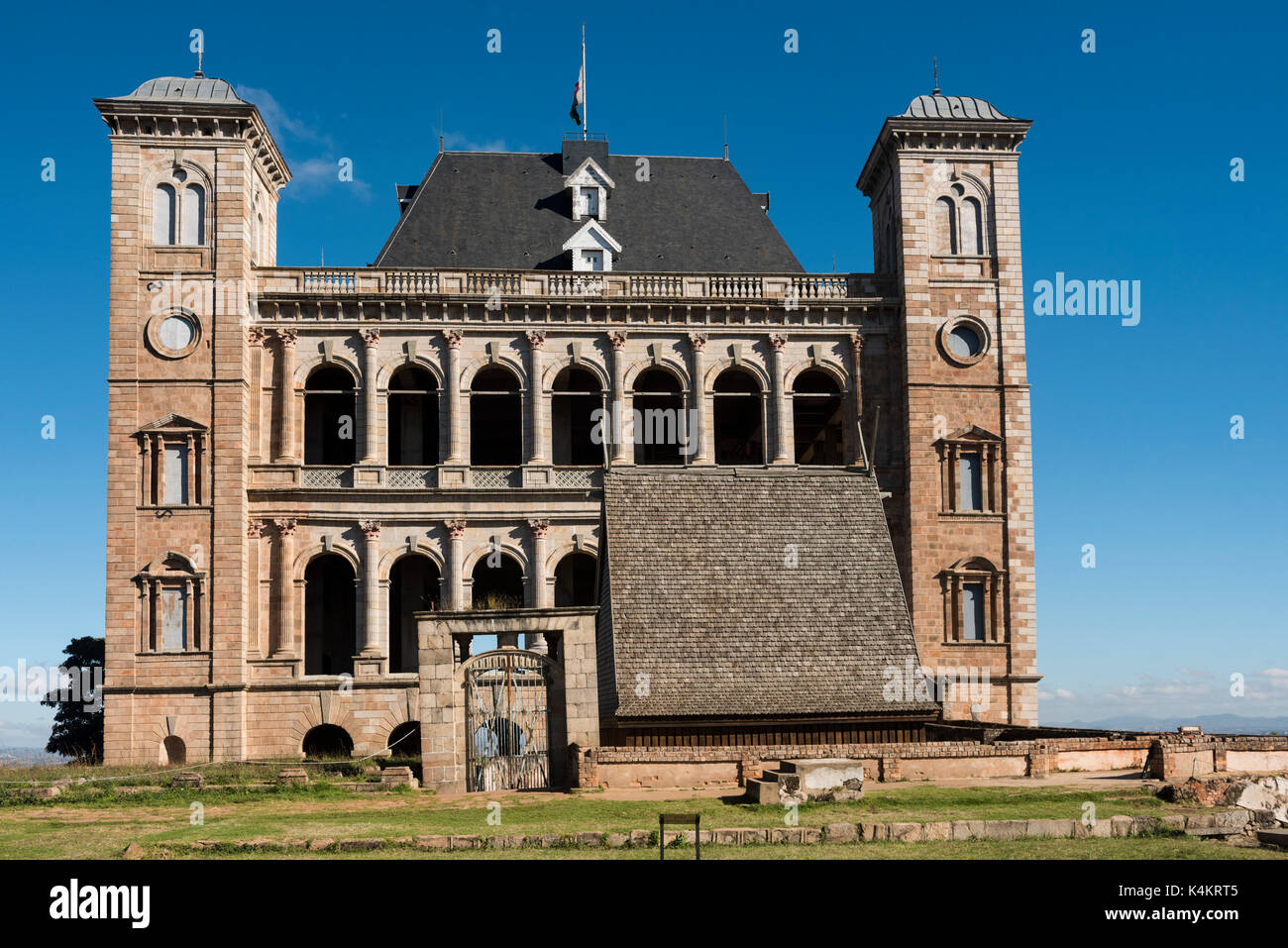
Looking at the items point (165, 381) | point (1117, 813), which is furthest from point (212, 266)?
point (1117, 813)

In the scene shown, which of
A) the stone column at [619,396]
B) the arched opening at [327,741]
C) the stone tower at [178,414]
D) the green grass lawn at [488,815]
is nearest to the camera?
the green grass lawn at [488,815]

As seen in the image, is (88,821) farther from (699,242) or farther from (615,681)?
(699,242)

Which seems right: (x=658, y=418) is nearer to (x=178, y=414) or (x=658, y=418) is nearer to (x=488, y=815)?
(x=178, y=414)

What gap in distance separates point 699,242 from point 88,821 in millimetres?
34178

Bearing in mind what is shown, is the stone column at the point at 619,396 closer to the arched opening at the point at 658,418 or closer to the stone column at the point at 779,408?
the arched opening at the point at 658,418

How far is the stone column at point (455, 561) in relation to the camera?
45.3 metres

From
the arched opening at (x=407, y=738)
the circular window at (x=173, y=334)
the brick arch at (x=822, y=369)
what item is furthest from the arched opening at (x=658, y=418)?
the circular window at (x=173, y=334)

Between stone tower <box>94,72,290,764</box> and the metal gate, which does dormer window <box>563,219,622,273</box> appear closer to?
stone tower <box>94,72,290,764</box>

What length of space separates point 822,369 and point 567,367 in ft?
30.5

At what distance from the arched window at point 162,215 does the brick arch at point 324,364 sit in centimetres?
601

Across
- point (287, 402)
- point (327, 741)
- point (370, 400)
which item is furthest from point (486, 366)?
point (327, 741)

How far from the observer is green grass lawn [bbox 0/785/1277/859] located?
18.3 meters

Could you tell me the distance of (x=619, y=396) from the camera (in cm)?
4725

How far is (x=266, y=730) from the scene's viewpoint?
43.5 m
